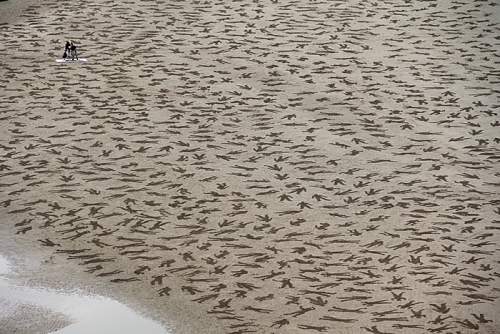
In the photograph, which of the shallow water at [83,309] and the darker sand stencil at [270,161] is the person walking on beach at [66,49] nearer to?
the darker sand stencil at [270,161]

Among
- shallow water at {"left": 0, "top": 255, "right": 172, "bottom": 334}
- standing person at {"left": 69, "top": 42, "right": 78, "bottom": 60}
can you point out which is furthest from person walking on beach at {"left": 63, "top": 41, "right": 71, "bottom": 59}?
shallow water at {"left": 0, "top": 255, "right": 172, "bottom": 334}

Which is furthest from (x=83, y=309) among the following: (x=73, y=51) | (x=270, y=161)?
(x=73, y=51)

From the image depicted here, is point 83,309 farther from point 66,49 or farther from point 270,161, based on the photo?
point 66,49

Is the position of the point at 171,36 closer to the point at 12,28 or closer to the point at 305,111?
the point at 12,28

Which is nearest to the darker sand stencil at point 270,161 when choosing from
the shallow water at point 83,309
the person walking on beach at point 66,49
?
the person walking on beach at point 66,49

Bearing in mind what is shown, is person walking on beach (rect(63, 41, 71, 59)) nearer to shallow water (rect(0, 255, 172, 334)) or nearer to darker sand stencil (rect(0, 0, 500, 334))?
darker sand stencil (rect(0, 0, 500, 334))
